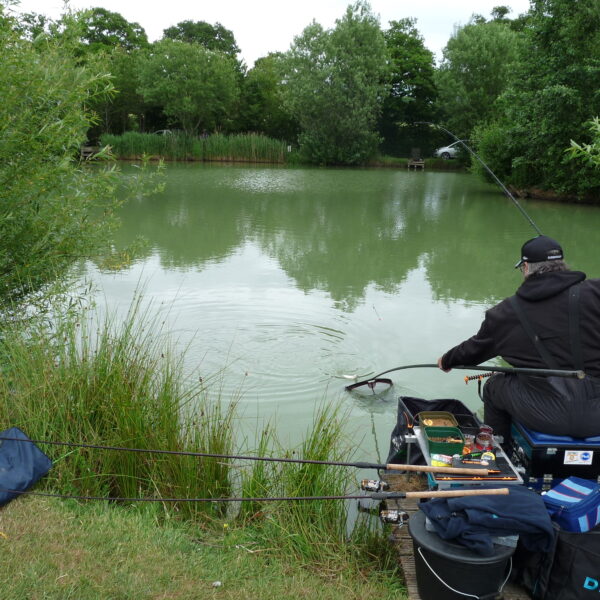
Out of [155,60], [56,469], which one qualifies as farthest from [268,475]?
[155,60]

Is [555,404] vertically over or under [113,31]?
under

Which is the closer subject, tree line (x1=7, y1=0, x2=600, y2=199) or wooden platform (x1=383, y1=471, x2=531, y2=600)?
wooden platform (x1=383, y1=471, x2=531, y2=600)

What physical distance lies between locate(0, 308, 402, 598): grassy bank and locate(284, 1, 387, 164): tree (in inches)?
1171

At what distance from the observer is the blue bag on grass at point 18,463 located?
284 cm

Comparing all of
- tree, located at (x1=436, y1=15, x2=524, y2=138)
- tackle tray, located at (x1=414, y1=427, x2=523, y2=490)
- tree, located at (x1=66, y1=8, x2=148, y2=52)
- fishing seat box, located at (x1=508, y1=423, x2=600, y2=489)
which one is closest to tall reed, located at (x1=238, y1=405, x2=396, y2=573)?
tackle tray, located at (x1=414, y1=427, x2=523, y2=490)

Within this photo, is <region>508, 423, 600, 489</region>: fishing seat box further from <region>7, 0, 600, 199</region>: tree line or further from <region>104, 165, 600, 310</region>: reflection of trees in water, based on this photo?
<region>7, 0, 600, 199</region>: tree line

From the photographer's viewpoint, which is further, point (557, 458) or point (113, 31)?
point (113, 31)

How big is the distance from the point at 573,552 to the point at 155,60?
116 feet

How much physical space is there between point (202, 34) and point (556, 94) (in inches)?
1454

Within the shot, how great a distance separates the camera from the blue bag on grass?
2.84 meters

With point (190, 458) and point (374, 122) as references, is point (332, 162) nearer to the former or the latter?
point (374, 122)

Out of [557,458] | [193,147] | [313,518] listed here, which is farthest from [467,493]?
[193,147]

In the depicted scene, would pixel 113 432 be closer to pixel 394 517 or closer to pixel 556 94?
pixel 394 517

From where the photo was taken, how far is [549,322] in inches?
112
